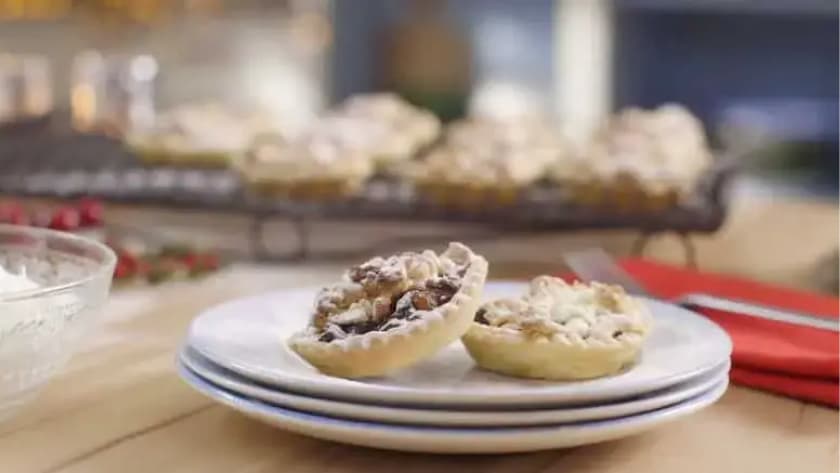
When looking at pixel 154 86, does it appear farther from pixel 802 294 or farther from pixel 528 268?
pixel 802 294

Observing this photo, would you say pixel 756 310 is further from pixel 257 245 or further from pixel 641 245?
pixel 257 245

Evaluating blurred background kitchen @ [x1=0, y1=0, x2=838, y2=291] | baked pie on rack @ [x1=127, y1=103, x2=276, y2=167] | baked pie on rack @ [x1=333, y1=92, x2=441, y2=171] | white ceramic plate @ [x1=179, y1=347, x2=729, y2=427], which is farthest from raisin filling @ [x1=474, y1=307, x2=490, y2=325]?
baked pie on rack @ [x1=127, y1=103, x2=276, y2=167]

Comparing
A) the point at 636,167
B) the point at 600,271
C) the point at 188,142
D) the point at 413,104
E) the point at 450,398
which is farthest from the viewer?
the point at 413,104

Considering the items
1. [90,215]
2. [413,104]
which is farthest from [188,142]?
[413,104]

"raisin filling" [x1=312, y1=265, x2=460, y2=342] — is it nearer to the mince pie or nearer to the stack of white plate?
the stack of white plate

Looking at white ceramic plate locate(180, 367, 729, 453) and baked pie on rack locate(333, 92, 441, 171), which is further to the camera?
baked pie on rack locate(333, 92, 441, 171)

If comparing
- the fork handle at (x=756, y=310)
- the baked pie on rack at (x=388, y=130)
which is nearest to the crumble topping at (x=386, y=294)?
the fork handle at (x=756, y=310)

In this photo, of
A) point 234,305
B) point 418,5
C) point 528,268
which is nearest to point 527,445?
point 234,305
